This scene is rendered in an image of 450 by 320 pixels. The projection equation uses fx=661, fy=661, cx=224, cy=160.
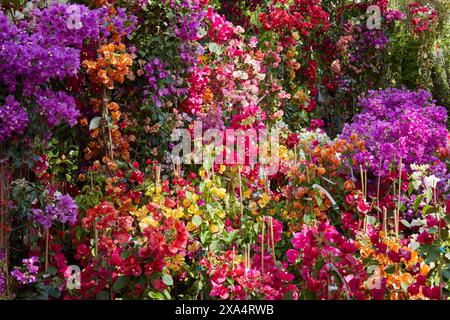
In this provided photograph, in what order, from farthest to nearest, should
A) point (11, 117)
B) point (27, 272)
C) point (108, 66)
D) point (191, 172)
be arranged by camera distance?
point (191, 172), point (108, 66), point (27, 272), point (11, 117)

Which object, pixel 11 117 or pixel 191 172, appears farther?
pixel 191 172

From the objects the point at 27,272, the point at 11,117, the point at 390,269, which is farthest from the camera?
the point at 27,272

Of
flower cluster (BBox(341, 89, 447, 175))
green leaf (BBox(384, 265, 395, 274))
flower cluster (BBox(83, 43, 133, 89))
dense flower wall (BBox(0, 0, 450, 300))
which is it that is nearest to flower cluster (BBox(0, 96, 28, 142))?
dense flower wall (BBox(0, 0, 450, 300))

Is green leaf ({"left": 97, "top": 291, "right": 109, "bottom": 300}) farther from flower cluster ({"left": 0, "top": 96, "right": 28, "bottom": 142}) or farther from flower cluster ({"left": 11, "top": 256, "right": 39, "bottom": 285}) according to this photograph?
flower cluster ({"left": 0, "top": 96, "right": 28, "bottom": 142})

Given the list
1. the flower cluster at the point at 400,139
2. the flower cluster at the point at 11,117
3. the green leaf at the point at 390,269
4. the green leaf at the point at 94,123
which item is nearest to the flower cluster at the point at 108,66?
Answer: the green leaf at the point at 94,123

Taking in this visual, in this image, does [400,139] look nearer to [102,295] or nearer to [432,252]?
[432,252]

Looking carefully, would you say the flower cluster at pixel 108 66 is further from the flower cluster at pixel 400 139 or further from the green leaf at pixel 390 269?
the green leaf at pixel 390 269

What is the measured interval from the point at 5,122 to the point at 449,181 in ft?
6.46

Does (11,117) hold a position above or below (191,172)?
above

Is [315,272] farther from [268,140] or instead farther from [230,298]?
[268,140]

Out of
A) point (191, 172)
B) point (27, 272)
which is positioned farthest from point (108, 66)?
point (27, 272)

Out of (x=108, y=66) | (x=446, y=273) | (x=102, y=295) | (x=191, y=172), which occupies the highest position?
(x=108, y=66)

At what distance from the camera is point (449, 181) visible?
10.1 ft
